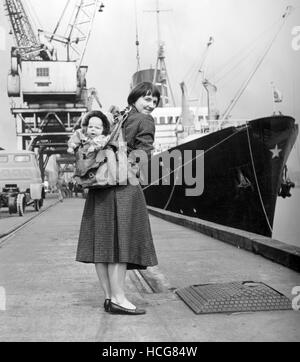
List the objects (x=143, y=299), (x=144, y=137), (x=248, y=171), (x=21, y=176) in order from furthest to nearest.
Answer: (x=21, y=176) < (x=248, y=171) < (x=143, y=299) < (x=144, y=137)

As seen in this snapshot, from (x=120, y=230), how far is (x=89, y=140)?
0.65 meters

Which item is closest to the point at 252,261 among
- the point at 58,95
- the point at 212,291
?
the point at 212,291

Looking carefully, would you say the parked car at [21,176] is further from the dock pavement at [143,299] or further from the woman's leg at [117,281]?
the woman's leg at [117,281]

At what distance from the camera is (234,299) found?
347 centimetres

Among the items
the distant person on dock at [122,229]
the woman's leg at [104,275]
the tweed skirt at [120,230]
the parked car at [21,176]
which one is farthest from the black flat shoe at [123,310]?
the parked car at [21,176]

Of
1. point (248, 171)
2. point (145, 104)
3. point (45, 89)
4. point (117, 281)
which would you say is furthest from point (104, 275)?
point (45, 89)

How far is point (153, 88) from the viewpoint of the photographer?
11.3 feet

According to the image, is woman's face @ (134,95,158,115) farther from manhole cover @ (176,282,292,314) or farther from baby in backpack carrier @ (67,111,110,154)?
manhole cover @ (176,282,292,314)

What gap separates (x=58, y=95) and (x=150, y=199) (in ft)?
64.2

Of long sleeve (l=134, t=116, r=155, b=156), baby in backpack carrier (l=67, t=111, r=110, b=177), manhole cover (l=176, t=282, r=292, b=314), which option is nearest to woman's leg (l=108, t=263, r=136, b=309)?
manhole cover (l=176, t=282, r=292, b=314)

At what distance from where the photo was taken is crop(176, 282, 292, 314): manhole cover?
3.34m

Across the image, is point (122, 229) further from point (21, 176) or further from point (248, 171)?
point (21, 176)

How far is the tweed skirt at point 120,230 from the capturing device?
3.29m

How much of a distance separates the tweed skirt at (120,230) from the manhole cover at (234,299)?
1.63 feet
